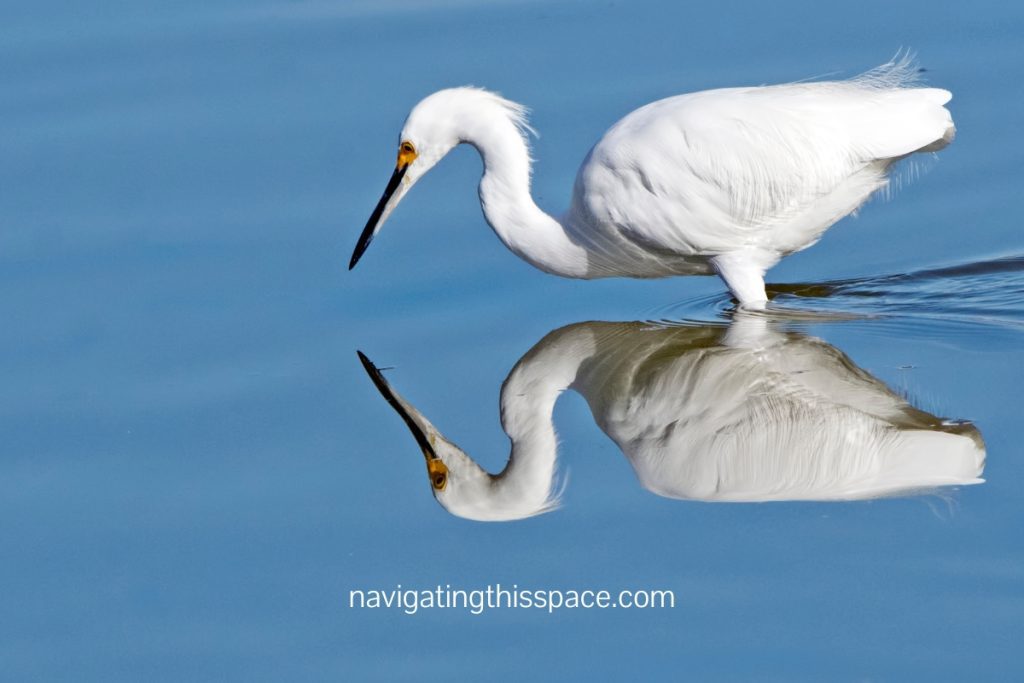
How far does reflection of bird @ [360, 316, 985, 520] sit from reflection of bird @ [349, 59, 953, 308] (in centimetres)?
39

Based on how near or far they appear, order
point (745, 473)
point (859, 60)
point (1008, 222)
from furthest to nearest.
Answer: point (859, 60), point (1008, 222), point (745, 473)

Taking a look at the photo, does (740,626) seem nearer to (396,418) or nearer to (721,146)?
(396,418)

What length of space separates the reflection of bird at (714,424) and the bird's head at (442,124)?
39.3 inches

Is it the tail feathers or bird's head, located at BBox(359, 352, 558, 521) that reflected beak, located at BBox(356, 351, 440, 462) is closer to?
bird's head, located at BBox(359, 352, 558, 521)

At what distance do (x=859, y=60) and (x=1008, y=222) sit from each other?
1801mm

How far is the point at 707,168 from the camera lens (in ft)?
23.8

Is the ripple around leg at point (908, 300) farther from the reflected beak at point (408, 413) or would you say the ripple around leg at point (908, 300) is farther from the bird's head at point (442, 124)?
the reflected beak at point (408, 413)

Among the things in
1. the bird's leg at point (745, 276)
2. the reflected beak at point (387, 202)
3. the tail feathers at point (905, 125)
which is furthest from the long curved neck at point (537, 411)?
the tail feathers at point (905, 125)

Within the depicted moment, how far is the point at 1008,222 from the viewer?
8195 millimetres

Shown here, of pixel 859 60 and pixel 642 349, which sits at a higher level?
pixel 859 60

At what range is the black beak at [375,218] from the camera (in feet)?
25.1

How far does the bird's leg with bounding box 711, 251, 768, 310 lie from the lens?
7496 mm

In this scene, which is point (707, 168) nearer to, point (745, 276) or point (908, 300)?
point (745, 276)

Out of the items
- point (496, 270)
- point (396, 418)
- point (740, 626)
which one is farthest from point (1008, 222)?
point (740, 626)
